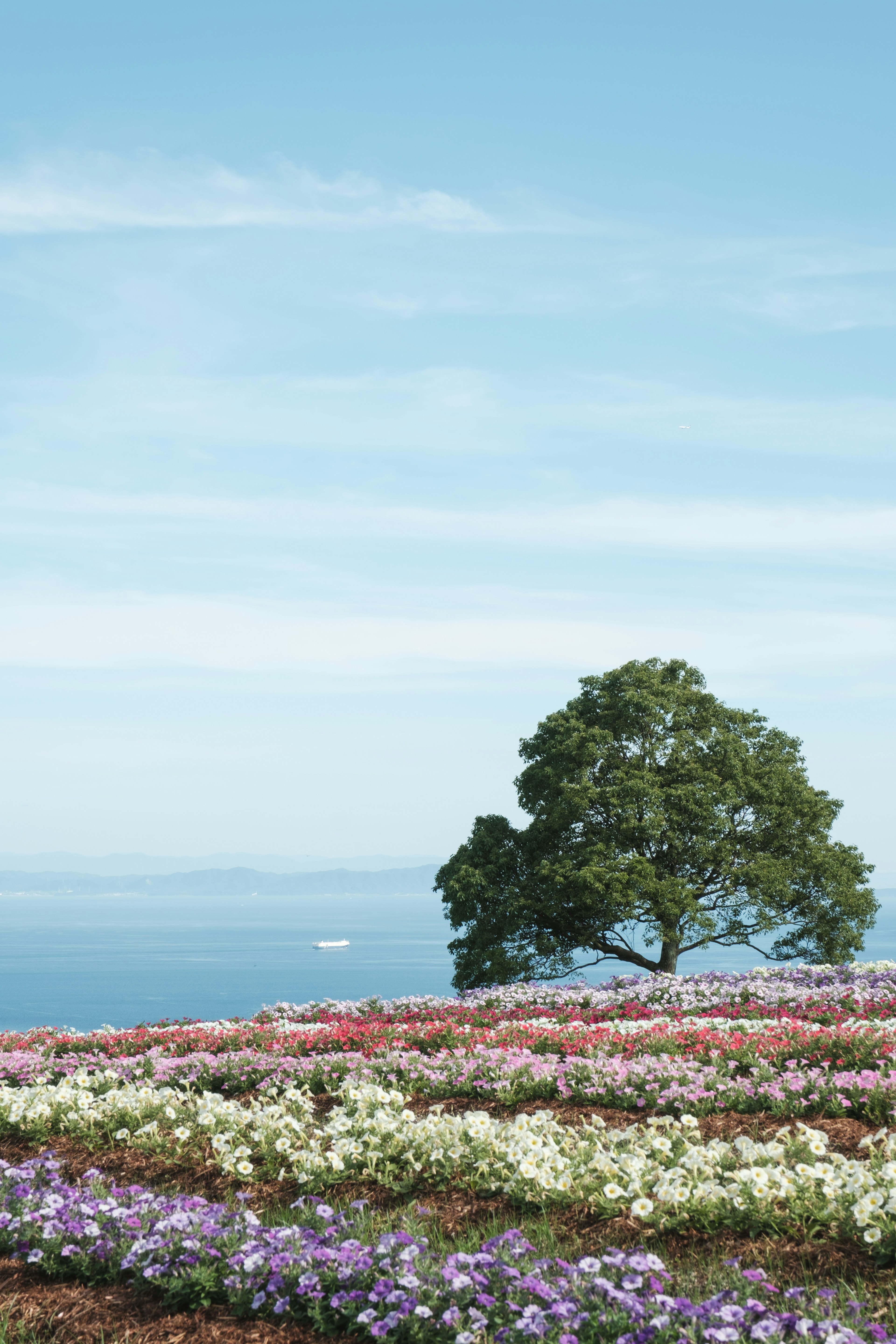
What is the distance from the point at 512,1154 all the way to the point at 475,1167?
0.58m

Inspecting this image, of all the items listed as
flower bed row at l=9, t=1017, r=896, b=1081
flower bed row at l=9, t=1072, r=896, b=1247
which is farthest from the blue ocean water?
flower bed row at l=9, t=1072, r=896, b=1247

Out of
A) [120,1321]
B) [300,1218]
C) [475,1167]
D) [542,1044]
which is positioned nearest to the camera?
[120,1321]

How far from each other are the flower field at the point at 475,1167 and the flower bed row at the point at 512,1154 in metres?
0.02

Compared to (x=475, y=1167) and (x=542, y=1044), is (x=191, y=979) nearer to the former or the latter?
(x=542, y=1044)

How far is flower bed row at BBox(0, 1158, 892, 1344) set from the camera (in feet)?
15.5

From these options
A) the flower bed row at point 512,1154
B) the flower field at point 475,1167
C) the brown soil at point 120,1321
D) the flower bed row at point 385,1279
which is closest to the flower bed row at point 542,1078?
the flower field at point 475,1167

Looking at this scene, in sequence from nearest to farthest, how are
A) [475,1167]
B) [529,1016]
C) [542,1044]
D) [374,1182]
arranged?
[475,1167] → [374,1182] → [542,1044] → [529,1016]

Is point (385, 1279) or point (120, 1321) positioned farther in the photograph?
point (120, 1321)

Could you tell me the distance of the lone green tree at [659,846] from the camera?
23.7 m

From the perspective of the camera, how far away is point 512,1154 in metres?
7.02

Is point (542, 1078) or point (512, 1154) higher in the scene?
point (512, 1154)

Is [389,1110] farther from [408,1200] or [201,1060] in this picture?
[201,1060]

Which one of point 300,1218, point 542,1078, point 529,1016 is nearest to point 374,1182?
point 300,1218

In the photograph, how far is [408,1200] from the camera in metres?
7.27
